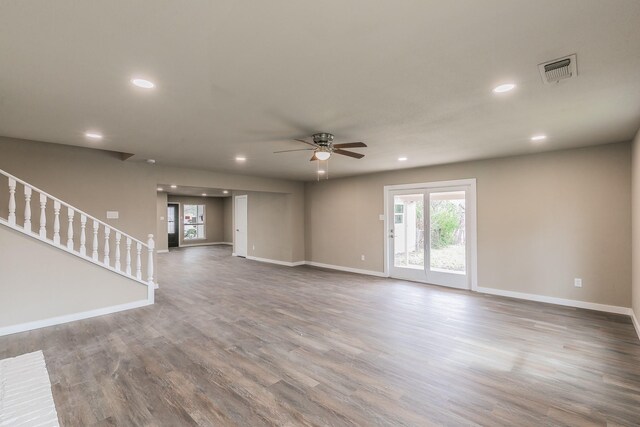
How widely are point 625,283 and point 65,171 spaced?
8591 millimetres

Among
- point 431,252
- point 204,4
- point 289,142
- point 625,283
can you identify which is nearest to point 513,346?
point 625,283

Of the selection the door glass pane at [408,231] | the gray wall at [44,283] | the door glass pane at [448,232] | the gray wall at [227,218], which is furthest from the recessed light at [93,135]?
the gray wall at [227,218]

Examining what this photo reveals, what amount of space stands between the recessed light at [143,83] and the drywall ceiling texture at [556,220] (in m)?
5.29

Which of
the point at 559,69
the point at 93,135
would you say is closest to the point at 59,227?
the point at 93,135

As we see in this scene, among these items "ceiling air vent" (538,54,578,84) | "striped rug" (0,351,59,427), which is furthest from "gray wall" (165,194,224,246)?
"ceiling air vent" (538,54,578,84)

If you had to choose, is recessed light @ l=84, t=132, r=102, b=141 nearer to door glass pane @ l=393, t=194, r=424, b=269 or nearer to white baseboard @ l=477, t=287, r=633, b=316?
door glass pane @ l=393, t=194, r=424, b=269

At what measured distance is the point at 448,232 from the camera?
19.4ft

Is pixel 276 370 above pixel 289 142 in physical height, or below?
below

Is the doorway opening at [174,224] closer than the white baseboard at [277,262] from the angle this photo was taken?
No

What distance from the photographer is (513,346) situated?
10.6 feet

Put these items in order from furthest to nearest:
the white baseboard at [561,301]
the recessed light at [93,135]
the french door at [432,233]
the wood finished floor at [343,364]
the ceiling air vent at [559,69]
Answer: the french door at [432,233], the white baseboard at [561,301], the recessed light at [93,135], the wood finished floor at [343,364], the ceiling air vent at [559,69]

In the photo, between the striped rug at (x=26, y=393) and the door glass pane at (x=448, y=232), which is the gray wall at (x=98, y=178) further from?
the door glass pane at (x=448, y=232)

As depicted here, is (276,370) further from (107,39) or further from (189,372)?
(107,39)

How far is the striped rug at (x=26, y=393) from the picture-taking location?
81.5 inches
